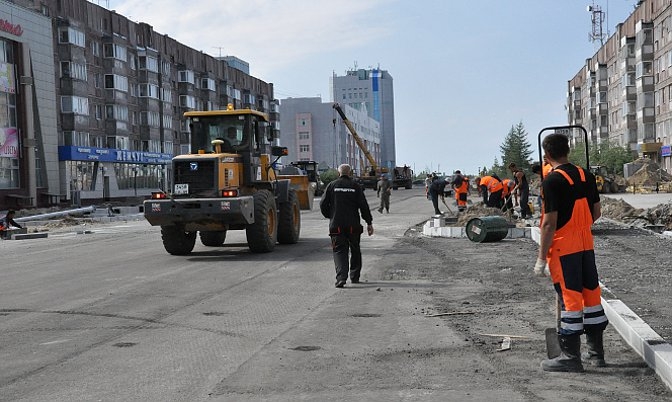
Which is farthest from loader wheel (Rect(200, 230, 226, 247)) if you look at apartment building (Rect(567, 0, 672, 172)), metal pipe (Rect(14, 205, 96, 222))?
apartment building (Rect(567, 0, 672, 172))

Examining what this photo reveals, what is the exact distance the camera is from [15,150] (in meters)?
52.5

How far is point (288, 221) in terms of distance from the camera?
18484 mm

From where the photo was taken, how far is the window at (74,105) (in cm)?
6044

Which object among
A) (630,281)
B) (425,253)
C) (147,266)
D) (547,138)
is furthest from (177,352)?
(425,253)

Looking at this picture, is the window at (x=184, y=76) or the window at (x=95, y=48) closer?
the window at (x=95, y=48)

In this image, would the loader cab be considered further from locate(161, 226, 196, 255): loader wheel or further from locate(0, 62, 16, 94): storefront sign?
locate(0, 62, 16, 94): storefront sign

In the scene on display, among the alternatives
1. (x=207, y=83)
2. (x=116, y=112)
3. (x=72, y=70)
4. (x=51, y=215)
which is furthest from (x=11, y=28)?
(x=207, y=83)

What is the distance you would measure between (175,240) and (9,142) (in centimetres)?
3920

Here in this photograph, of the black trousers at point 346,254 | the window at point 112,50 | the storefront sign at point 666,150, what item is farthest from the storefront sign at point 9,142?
the storefront sign at point 666,150

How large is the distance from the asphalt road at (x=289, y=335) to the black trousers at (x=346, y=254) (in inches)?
10.6

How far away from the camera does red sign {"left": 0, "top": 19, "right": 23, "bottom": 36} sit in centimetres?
5135

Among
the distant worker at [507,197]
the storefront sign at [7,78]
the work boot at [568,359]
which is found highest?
the storefront sign at [7,78]

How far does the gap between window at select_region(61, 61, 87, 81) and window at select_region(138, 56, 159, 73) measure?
1083cm

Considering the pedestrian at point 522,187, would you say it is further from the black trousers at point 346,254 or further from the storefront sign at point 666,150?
the storefront sign at point 666,150
